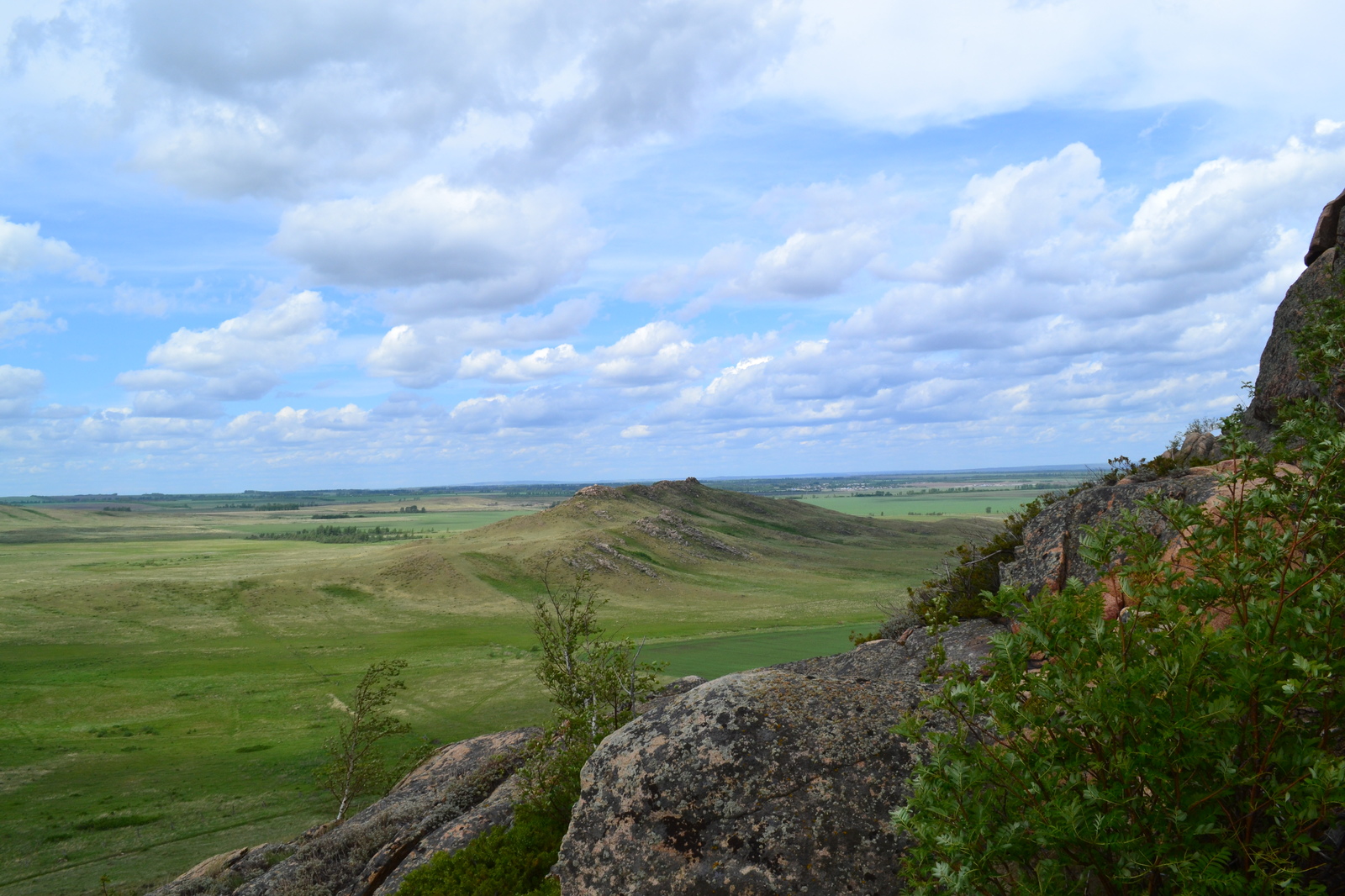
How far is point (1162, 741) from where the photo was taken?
4.03 metres

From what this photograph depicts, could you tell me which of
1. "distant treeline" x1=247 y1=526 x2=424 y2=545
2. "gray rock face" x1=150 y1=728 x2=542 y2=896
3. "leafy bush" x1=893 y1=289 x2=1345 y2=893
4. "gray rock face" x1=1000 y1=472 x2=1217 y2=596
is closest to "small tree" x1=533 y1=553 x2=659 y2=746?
"gray rock face" x1=150 y1=728 x2=542 y2=896

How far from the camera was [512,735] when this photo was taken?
17.4 metres

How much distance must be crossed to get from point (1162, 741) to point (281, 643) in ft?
215

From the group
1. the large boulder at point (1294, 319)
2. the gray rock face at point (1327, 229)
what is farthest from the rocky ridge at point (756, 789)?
the gray rock face at point (1327, 229)

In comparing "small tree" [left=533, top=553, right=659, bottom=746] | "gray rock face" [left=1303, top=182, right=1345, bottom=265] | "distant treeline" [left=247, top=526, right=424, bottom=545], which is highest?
"gray rock face" [left=1303, top=182, right=1345, bottom=265]

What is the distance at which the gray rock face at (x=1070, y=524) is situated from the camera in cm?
1072

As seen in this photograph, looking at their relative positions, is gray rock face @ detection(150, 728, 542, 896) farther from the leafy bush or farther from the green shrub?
the leafy bush

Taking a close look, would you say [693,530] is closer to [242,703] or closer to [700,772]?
[242,703]

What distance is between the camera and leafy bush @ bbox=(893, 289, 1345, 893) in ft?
12.6

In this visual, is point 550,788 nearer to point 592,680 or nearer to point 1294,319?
point 592,680

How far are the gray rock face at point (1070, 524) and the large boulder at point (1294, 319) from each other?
3.79 meters

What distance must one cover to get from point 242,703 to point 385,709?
9520 mm

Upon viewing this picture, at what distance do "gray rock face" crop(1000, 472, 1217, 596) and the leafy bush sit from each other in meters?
6.26

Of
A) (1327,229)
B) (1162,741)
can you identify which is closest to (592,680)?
(1162,741)
